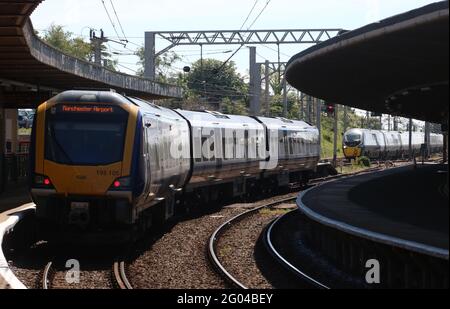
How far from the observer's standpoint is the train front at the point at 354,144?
54969mm

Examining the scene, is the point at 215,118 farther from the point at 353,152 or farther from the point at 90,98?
the point at 353,152

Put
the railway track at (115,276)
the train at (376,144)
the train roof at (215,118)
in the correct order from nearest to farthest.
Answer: the railway track at (115,276)
the train roof at (215,118)
the train at (376,144)

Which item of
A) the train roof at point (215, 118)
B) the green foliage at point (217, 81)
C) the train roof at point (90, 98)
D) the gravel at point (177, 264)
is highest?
the green foliage at point (217, 81)

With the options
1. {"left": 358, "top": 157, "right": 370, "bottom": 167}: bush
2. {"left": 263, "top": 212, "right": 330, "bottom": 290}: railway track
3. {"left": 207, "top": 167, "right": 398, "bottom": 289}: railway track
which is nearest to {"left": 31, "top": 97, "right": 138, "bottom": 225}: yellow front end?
{"left": 207, "top": 167, "right": 398, "bottom": 289}: railway track

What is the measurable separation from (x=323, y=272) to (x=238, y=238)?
13.9 ft

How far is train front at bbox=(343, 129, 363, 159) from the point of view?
180 ft

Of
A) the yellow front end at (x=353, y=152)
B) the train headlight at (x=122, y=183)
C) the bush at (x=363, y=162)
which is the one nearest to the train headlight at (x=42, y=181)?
the train headlight at (x=122, y=183)

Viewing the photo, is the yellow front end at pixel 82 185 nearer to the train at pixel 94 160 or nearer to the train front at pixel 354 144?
the train at pixel 94 160

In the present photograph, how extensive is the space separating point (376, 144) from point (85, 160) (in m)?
48.5

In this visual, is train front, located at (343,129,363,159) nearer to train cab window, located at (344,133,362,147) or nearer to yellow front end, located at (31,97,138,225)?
train cab window, located at (344,133,362,147)

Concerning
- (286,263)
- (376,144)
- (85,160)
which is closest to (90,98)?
(85,160)

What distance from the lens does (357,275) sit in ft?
37.5
